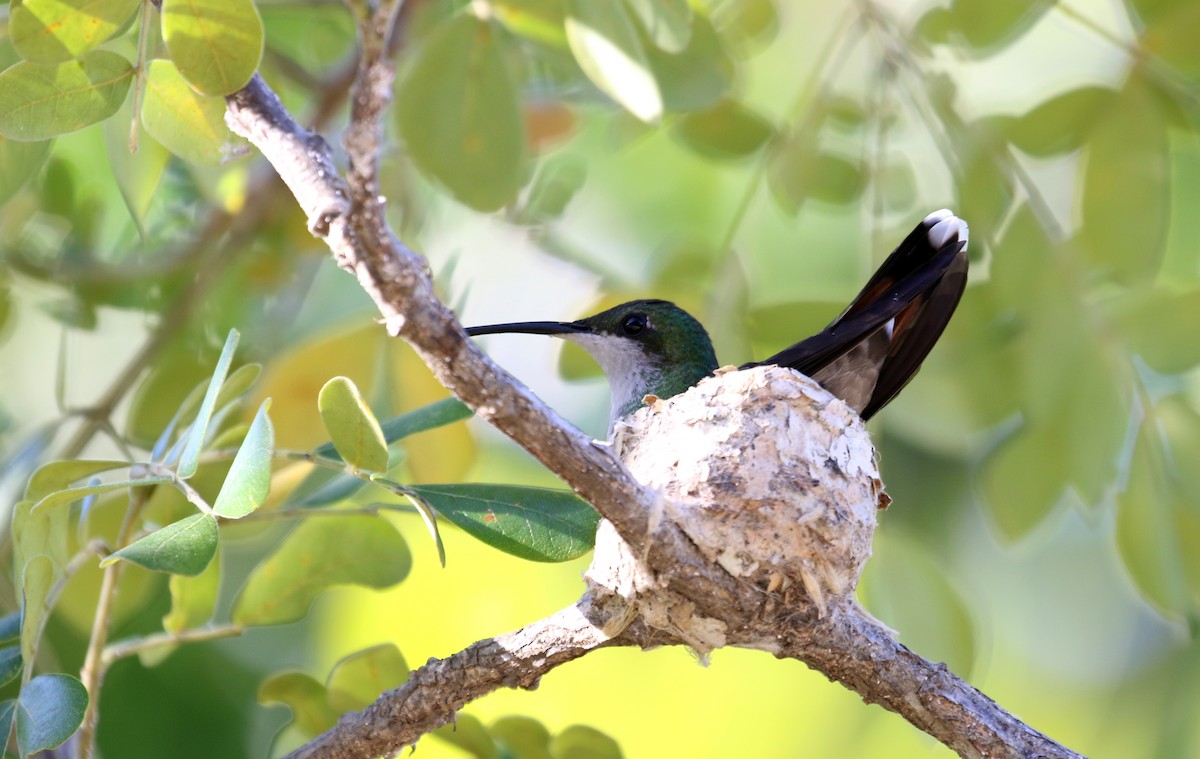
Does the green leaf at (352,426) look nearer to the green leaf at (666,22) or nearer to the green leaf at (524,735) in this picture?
the green leaf at (524,735)

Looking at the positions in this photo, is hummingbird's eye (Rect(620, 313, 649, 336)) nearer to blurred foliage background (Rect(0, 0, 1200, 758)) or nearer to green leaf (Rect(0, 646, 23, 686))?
blurred foliage background (Rect(0, 0, 1200, 758))

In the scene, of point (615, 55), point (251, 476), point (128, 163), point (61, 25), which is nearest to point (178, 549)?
point (251, 476)

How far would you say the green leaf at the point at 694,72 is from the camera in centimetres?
286

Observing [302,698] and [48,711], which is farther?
[302,698]

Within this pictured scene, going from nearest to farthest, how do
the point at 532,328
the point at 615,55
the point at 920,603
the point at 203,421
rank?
the point at 203,421
the point at 615,55
the point at 920,603
the point at 532,328

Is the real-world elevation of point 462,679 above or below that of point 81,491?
below

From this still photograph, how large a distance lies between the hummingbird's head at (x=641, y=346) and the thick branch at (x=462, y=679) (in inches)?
59.7

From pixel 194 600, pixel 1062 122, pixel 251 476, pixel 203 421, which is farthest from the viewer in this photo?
pixel 1062 122

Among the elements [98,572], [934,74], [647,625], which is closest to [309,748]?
[647,625]

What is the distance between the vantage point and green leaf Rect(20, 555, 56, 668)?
195cm

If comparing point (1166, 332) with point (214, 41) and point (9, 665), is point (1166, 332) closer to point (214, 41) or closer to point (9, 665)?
point (214, 41)

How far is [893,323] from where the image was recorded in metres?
3.47

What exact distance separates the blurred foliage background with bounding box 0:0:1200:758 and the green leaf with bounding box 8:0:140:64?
3 cm

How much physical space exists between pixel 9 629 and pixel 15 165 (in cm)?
89
